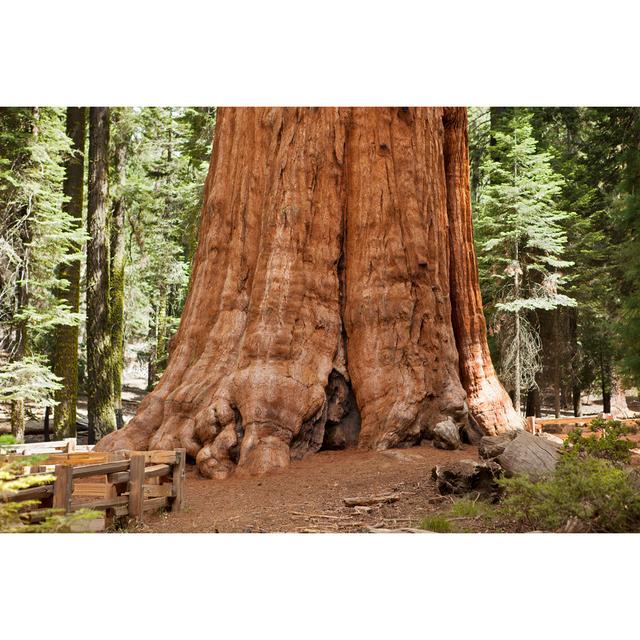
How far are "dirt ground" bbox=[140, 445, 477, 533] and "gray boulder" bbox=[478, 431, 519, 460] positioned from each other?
1.40 feet

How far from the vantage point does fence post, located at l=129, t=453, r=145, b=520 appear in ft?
14.0

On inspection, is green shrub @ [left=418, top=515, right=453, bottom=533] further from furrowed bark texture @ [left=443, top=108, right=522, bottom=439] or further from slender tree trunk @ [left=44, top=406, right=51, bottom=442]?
slender tree trunk @ [left=44, top=406, right=51, bottom=442]

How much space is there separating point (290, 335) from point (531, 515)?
8.55 ft

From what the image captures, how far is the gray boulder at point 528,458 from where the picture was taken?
4.37 m

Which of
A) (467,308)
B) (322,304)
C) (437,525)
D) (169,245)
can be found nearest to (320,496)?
(437,525)

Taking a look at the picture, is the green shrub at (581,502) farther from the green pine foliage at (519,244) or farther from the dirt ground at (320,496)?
the green pine foliage at (519,244)

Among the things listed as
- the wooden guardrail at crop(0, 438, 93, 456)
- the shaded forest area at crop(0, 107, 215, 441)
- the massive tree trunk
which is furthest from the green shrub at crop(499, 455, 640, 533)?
the shaded forest area at crop(0, 107, 215, 441)

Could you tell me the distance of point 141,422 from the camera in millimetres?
6020

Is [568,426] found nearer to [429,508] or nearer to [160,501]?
[429,508]

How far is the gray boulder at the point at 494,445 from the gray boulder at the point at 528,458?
3.6 inches

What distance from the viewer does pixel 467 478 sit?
4648mm

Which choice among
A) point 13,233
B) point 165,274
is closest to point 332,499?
point 13,233

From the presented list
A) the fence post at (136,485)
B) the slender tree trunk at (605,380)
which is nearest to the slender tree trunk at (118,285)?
the fence post at (136,485)

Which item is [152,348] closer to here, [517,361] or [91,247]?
[91,247]
